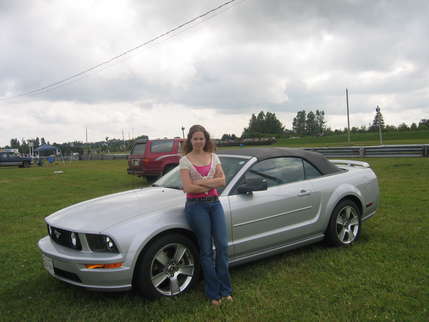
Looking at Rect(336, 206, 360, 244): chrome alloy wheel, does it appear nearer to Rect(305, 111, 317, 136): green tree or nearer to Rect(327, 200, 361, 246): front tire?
Rect(327, 200, 361, 246): front tire

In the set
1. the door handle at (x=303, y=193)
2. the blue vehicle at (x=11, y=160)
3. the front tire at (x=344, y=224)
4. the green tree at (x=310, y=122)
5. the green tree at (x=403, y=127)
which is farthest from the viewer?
the green tree at (x=310, y=122)

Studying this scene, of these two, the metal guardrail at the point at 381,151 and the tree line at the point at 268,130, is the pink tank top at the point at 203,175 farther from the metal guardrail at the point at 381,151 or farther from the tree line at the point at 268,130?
the tree line at the point at 268,130

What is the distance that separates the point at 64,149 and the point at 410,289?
3457 inches

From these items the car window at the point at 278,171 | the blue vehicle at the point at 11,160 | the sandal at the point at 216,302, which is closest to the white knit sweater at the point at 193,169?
the car window at the point at 278,171

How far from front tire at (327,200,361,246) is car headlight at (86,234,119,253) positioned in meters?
2.84

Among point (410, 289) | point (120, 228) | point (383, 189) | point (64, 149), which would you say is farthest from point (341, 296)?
point (64, 149)

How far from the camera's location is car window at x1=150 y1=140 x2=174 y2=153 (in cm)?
1314

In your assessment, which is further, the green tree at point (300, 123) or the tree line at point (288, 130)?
the green tree at point (300, 123)

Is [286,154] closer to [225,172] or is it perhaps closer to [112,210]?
[225,172]

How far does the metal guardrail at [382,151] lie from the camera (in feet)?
58.1

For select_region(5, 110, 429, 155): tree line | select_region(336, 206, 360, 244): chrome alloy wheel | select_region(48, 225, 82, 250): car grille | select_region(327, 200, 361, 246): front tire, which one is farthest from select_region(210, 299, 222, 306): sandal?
select_region(5, 110, 429, 155): tree line

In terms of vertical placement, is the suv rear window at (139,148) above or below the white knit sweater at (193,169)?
above

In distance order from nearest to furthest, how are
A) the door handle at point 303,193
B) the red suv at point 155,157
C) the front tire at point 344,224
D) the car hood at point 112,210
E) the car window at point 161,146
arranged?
the car hood at point 112,210, the door handle at point 303,193, the front tire at point 344,224, the red suv at point 155,157, the car window at point 161,146

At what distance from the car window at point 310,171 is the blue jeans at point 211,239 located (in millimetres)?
1768
